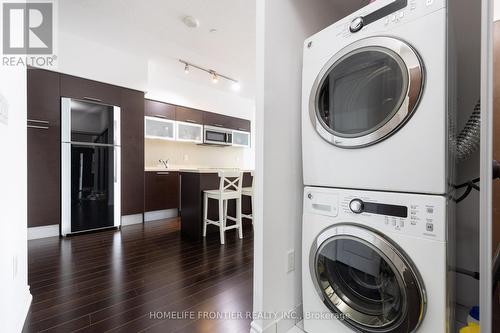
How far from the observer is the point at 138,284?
1790 millimetres

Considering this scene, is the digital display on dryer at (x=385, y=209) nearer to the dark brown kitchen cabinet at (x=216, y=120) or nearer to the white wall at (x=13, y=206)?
the white wall at (x=13, y=206)

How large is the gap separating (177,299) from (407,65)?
188 cm

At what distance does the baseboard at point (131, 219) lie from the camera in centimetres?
349

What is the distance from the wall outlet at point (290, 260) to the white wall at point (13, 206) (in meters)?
1.32

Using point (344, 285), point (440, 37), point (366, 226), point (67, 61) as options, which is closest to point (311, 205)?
point (366, 226)

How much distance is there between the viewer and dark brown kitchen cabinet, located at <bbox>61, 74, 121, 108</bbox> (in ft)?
9.60

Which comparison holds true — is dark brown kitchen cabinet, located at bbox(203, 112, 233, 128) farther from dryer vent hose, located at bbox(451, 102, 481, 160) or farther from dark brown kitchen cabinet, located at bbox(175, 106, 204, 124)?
dryer vent hose, located at bbox(451, 102, 481, 160)

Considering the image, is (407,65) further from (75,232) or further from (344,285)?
(75,232)

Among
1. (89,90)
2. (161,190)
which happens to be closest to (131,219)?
(161,190)

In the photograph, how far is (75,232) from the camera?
297 cm

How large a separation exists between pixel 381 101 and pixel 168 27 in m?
2.63

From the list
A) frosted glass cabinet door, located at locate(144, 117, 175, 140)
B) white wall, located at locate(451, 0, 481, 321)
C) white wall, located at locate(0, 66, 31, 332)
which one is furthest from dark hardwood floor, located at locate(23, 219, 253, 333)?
frosted glass cabinet door, located at locate(144, 117, 175, 140)

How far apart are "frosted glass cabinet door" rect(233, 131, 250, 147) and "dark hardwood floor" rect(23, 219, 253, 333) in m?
2.95

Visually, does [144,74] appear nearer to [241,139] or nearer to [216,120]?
[216,120]
